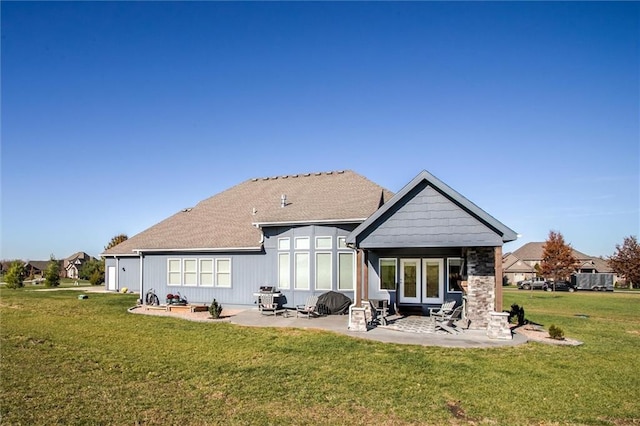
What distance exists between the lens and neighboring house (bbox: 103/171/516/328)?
15.1m

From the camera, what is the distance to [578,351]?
1214cm

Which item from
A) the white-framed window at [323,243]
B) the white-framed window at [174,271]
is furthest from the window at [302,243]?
the white-framed window at [174,271]

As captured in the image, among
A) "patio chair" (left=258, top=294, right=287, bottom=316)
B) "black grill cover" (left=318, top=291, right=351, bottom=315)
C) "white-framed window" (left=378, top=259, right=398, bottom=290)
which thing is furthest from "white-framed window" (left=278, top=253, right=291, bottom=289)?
"white-framed window" (left=378, top=259, right=398, bottom=290)

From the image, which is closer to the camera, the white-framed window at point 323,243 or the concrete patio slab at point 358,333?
the concrete patio slab at point 358,333

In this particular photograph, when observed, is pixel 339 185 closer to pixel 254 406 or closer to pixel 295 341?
pixel 295 341

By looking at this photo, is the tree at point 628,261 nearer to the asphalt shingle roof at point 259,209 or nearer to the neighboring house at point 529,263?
the neighboring house at point 529,263

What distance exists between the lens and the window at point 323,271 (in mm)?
19297

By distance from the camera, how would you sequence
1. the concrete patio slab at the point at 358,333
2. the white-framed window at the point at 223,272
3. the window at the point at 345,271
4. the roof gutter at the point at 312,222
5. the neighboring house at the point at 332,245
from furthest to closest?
the white-framed window at the point at 223,272 < the window at the point at 345,271 < the roof gutter at the point at 312,222 < the neighboring house at the point at 332,245 < the concrete patio slab at the point at 358,333

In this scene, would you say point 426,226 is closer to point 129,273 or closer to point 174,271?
point 174,271

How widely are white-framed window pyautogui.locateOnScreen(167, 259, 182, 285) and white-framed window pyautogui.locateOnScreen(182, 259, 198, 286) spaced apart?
9.8 inches

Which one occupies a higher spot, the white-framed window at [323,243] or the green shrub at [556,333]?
the white-framed window at [323,243]

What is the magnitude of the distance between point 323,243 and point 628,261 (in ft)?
190

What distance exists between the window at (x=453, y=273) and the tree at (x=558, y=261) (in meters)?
40.9

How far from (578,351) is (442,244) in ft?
16.8
